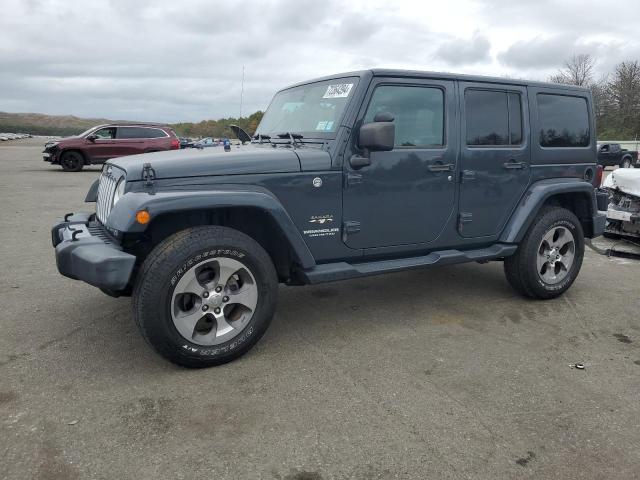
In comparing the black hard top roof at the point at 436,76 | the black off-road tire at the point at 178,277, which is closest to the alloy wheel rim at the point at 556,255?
the black hard top roof at the point at 436,76

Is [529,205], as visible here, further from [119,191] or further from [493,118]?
[119,191]

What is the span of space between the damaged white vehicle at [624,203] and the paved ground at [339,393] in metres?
2.76

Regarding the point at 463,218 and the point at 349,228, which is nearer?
the point at 349,228

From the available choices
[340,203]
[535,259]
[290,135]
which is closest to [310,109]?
[290,135]

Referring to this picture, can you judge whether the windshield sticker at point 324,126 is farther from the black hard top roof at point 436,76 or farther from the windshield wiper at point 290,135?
the black hard top roof at point 436,76

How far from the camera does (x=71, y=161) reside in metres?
18.4

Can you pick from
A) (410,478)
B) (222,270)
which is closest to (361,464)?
(410,478)

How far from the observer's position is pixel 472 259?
169 inches

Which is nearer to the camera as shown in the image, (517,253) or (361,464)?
(361,464)

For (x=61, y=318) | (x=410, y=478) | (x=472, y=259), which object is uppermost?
(x=472, y=259)

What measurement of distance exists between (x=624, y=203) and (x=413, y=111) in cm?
479

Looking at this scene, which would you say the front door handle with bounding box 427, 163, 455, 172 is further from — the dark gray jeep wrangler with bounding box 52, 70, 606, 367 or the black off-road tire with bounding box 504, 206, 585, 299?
the black off-road tire with bounding box 504, 206, 585, 299

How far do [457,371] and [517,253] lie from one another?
175 centimetres

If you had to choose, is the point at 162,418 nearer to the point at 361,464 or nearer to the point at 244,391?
the point at 244,391
